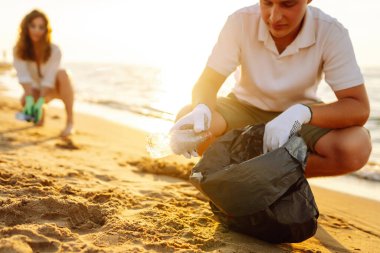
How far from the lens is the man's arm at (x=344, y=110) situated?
217 cm

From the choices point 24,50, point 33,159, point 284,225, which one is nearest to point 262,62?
point 284,225

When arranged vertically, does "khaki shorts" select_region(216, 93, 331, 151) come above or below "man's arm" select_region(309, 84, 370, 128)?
below

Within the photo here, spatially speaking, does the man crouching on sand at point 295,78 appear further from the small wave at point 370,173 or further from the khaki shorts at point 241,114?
the small wave at point 370,173

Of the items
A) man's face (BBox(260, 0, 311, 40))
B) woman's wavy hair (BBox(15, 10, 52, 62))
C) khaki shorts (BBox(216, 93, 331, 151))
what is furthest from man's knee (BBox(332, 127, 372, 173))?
woman's wavy hair (BBox(15, 10, 52, 62))

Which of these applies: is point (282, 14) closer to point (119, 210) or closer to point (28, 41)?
point (119, 210)

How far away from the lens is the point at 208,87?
2.40 meters

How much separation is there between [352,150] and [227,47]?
0.86m

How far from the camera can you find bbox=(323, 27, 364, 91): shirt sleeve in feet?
7.16

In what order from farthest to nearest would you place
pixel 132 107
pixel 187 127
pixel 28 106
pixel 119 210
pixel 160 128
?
pixel 132 107, pixel 160 128, pixel 28 106, pixel 187 127, pixel 119 210

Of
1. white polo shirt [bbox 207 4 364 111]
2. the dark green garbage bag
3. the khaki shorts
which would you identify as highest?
white polo shirt [bbox 207 4 364 111]

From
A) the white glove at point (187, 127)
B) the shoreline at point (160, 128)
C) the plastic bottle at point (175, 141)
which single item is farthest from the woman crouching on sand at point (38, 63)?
the white glove at point (187, 127)

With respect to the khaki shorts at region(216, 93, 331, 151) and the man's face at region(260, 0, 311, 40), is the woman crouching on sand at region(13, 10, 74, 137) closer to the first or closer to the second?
the khaki shorts at region(216, 93, 331, 151)

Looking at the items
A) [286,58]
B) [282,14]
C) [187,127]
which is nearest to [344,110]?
[286,58]

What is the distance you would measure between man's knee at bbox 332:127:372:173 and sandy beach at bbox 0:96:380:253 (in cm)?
34
